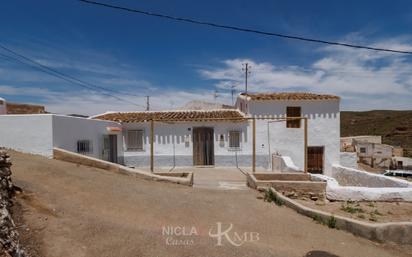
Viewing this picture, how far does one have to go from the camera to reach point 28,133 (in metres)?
10.1

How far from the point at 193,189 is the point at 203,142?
760cm

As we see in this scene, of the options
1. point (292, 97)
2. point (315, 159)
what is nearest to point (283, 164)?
point (315, 159)

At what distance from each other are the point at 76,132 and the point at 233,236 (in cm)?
800

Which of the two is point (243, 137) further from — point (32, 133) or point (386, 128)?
point (386, 128)

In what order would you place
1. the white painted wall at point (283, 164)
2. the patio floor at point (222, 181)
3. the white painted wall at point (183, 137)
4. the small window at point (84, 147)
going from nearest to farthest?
1. the patio floor at point (222, 181)
2. the small window at point (84, 147)
3. the white painted wall at point (283, 164)
4. the white painted wall at point (183, 137)

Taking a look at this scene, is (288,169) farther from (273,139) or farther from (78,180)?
(78,180)

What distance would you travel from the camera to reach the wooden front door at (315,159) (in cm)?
1767

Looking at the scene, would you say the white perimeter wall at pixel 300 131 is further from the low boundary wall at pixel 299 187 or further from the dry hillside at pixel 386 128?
the dry hillside at pixel 386 128

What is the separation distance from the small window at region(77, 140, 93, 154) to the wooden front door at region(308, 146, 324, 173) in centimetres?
1139

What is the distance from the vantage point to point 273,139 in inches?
682

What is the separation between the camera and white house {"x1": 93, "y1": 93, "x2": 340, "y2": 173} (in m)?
17.0

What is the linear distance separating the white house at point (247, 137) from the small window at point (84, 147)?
3.99 m

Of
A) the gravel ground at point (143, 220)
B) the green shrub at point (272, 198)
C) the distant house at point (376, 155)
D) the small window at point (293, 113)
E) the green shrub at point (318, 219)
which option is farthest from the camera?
the distant house at point (376, 155)

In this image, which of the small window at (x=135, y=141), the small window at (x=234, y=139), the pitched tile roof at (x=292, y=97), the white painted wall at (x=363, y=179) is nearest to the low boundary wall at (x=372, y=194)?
the white painted wall at (x=363, y=179)
